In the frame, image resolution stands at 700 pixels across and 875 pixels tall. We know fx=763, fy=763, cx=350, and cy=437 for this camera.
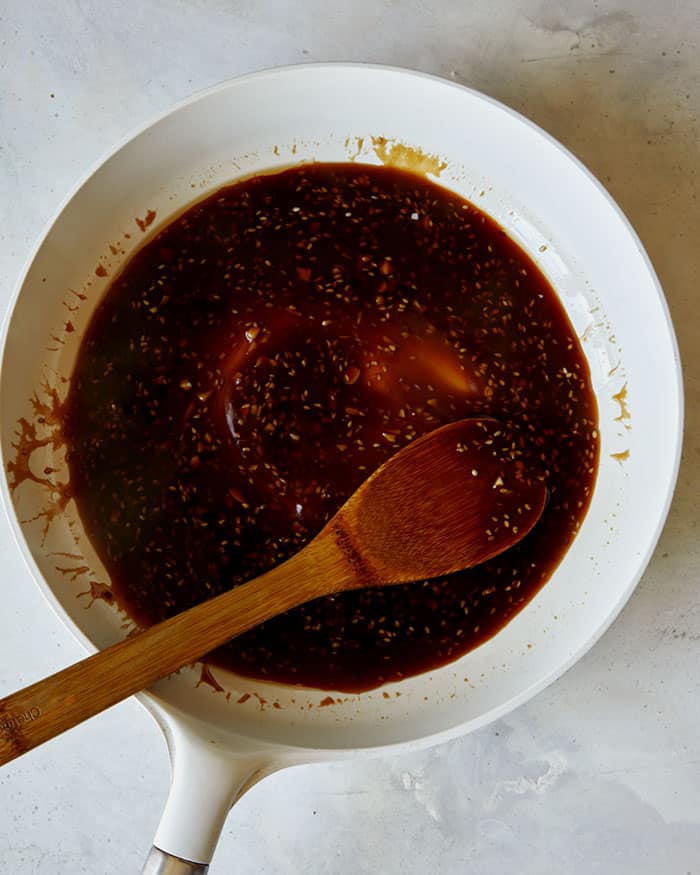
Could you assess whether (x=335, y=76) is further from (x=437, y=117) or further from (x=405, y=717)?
(x=405, y=717)

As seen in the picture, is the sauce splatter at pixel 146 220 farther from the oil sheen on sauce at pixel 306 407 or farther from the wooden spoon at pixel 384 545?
the wooden spoon at pixel 384 545

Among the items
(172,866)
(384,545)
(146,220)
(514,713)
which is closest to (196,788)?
(172,866)

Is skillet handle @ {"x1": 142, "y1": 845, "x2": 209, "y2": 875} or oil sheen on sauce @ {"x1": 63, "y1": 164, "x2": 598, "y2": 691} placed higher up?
oil sheen on sauce @ {"x1": 63, "y1": 164, "x2": 598, "y2": 691}

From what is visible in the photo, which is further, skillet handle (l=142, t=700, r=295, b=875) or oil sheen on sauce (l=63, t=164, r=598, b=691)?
oil sheen on sauce (l=63, t=164, r=598, b=691)

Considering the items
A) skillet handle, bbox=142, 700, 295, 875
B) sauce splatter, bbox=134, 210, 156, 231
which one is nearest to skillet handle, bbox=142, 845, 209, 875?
skillet handle, bbox=142, 700, 295, 875

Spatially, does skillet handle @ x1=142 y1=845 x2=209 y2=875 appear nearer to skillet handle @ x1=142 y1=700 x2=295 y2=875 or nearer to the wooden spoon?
skillet handle @ x1=142 y1=700 x2=295 y2=875

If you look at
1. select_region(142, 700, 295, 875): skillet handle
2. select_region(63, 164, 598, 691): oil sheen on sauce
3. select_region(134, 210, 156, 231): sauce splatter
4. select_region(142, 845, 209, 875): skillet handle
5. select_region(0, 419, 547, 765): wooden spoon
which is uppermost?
select_region(134, 210, 156, 231): sauce splatter
